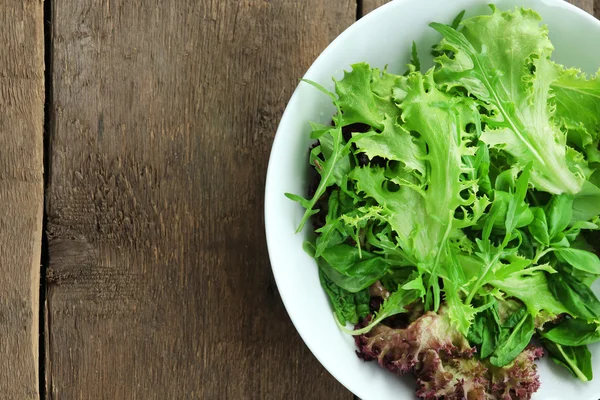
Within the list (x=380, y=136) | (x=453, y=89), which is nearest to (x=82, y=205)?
(x=380, y=136)

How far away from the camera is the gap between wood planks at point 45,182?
1.04 meters

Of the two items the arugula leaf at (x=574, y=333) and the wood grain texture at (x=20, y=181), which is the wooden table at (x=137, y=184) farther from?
the arugula leaf at (x=574, y=333)

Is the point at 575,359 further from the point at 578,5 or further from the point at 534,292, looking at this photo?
the point at 578,5

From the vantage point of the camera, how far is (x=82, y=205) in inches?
41.0

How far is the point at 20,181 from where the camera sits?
103cm

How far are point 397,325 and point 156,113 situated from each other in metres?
0.55

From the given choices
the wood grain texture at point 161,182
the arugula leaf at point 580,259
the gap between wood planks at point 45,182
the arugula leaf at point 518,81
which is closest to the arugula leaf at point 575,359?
the arugula leaf at point 580,259

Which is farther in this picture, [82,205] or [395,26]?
[82,205]

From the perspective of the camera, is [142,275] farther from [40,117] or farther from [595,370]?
[595,370]

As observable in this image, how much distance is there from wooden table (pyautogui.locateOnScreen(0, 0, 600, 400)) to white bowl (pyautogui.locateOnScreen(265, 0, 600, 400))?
15 cm

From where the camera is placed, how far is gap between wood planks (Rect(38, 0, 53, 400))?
1.04m

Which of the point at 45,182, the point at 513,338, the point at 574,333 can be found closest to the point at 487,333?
the point at 513,338

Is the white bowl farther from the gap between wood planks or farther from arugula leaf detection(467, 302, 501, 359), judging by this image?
the gap between wood planks

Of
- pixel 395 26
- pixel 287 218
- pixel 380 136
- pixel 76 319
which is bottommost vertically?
pixel 76 319
